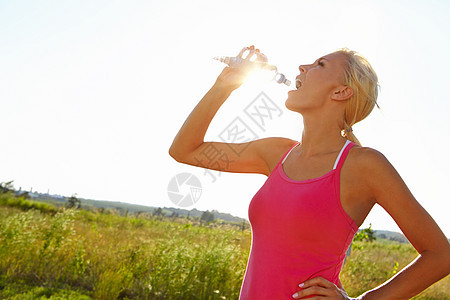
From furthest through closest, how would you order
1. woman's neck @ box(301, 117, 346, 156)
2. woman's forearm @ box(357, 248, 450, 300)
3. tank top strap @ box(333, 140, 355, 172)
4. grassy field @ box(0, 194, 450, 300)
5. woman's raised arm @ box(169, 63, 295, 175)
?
grassy field @ box(0, 194, 450, 300) → woman's raised arm @ box(169, 63, 295, 175) → woman's neck @ box(301, 117, 346, 156) → tank top strap @ box(333, 140, 355, 172) → woman's forearm @ box(357, 248, 450, 300)

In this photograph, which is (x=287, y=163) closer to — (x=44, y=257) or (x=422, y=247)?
(x=422, y=247)

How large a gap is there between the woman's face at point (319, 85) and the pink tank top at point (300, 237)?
0.30 metres

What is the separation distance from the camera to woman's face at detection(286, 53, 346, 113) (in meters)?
1.65

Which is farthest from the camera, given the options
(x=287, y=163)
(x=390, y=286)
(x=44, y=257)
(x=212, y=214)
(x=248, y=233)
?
(x=212, y=214)

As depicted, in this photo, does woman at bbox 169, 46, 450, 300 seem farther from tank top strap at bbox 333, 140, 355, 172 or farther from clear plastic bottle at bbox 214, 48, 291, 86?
clear plastic bottle at bbox 214, 48, 291, 86

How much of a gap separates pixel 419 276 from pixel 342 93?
2.53 ft

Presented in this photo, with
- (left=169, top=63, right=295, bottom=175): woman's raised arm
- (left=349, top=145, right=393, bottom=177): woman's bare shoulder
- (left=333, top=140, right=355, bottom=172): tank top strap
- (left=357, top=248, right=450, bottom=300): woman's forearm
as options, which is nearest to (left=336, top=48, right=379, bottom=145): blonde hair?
(left=333, top=140, right=355, bottom=172): tank top strap

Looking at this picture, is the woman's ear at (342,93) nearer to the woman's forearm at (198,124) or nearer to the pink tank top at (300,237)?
the pink tank top at (300,237)

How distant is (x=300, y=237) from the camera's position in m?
1.36

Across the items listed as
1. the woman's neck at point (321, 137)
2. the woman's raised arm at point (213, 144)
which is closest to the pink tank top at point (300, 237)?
the woman's neck at point (321, 137)

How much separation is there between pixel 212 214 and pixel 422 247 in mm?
8379

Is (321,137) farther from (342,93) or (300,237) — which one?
(300,237)

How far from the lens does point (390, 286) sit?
1325mm

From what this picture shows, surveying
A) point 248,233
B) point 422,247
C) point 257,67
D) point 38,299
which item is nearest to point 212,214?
point 248,233
